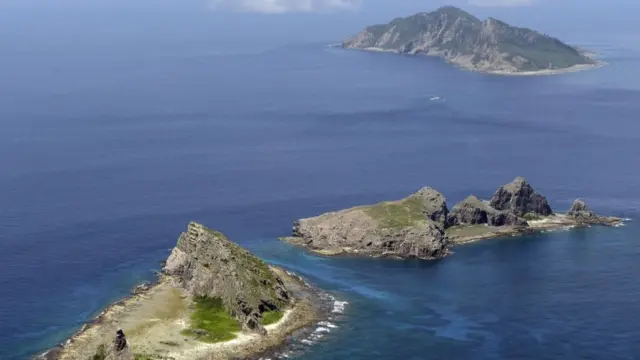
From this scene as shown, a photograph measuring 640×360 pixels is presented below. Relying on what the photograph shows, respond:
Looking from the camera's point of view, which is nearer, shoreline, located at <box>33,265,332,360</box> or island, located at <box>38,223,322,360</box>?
shoreline, located at <box>33,265,332,360</box>

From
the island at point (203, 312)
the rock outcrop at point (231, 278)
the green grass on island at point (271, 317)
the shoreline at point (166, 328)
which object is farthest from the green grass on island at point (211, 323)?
the green grass on island at point (271, 317)

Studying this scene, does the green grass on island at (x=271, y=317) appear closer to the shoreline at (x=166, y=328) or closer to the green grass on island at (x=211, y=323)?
the shoreline at (x=166, y=328)

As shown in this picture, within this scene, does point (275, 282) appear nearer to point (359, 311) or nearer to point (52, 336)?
point (359, 311)

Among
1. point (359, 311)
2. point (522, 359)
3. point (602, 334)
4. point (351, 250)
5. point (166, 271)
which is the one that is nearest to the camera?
point (522, 359)

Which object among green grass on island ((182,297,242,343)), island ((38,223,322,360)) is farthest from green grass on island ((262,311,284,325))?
green grass on island ((182,297,242,343))

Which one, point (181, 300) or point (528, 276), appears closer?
point (181, 300)

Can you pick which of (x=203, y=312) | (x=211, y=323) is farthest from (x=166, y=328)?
(x=203, y=312)

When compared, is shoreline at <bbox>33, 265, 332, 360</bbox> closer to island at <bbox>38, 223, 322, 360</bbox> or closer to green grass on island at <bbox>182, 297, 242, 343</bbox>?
island at <bbox>38, 223, 322, 360</bbox>

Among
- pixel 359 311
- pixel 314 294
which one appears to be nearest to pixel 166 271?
pixel 314 294
